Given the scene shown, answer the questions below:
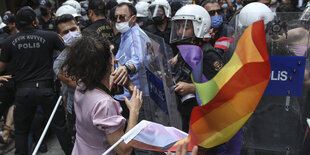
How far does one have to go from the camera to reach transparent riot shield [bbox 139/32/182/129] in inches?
75.2

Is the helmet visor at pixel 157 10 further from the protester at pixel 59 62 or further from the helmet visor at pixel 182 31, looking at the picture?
the helmet visor at pixel 182 31

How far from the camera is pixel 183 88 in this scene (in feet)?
7.58

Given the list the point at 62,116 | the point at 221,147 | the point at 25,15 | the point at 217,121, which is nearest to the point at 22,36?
the point at 25,15

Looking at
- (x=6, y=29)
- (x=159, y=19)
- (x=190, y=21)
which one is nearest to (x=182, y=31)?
(x=190, y=21)

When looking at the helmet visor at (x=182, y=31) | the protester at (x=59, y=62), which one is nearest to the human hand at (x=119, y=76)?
the helmet visor at (x=182, y=31)

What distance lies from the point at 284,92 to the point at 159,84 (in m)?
0.93

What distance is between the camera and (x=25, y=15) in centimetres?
367

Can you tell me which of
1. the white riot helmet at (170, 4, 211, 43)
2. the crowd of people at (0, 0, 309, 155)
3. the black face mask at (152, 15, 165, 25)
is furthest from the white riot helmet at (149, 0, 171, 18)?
the white riot helmet at (170, 4, 211, 43)

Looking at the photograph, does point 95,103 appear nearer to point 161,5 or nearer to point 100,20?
point 100,20

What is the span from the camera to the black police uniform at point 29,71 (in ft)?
12.0

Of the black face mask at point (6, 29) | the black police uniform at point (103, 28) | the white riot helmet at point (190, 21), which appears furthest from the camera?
the black face mask at point (6, 29)

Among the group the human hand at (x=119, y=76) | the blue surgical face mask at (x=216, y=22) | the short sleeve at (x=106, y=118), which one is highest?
the blue surgical face mask at (x=216, y=22)

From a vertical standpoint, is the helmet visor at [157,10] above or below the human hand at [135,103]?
above

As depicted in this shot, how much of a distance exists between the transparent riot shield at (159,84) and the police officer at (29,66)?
2131 millimetres
